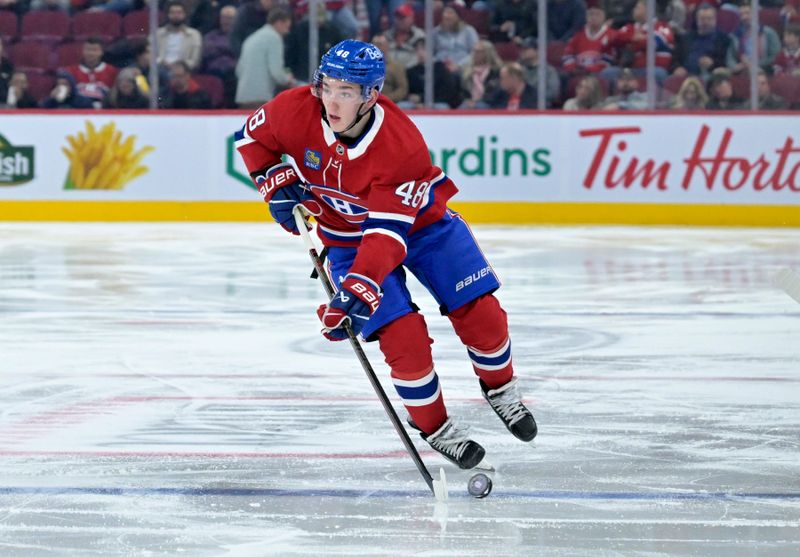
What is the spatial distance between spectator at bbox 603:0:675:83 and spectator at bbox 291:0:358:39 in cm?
193

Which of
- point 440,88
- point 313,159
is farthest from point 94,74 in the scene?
point 313,159

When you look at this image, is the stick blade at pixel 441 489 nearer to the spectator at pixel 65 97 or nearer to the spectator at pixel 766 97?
the spectator at pixel 766 97

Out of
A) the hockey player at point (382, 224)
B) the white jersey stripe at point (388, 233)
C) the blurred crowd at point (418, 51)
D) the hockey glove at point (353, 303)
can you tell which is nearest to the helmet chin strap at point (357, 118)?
the hockey player at point (382, 224)

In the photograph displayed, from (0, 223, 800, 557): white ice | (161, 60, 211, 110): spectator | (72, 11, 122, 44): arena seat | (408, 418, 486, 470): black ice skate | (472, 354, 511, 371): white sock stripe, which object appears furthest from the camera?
(72, 11, 122, 44): arena seat

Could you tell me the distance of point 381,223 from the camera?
3.35m

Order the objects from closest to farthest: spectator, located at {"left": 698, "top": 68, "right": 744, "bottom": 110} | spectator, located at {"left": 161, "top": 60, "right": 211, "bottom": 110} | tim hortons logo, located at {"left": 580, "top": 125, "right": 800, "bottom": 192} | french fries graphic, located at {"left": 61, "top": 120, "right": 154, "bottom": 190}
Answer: tim hortons logo, located at {"left": 580, "top": 125, "right": 800, "bottom": 192} → spectator, located at {"left": 698, "top": 68, "right": 744, "bottom": 110} → french fries graphic, located at {"left": 61, "top": 120, "right": 154, "bottom": 190} → spectator, located at {"left": 161, "top": 60, "right": 211, "bottom": 110}

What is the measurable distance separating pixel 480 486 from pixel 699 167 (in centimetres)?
818

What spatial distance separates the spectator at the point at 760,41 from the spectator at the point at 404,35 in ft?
7.73

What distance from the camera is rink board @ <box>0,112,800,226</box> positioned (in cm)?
1109

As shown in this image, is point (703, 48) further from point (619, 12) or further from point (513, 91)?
point (513, 91)

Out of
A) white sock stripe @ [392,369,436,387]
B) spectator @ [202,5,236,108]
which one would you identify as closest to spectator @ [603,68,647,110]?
spectator @ [202,5,236,108]

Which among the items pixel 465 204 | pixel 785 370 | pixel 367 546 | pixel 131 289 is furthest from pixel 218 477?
pixel 465 204

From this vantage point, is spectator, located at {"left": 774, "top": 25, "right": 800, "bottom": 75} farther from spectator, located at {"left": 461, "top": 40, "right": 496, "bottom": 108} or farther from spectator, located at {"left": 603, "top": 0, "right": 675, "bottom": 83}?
spectator, located at {"left": 461, "top": 40, "right": 496, "bottom": 108}

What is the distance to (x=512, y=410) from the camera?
3.78 m
